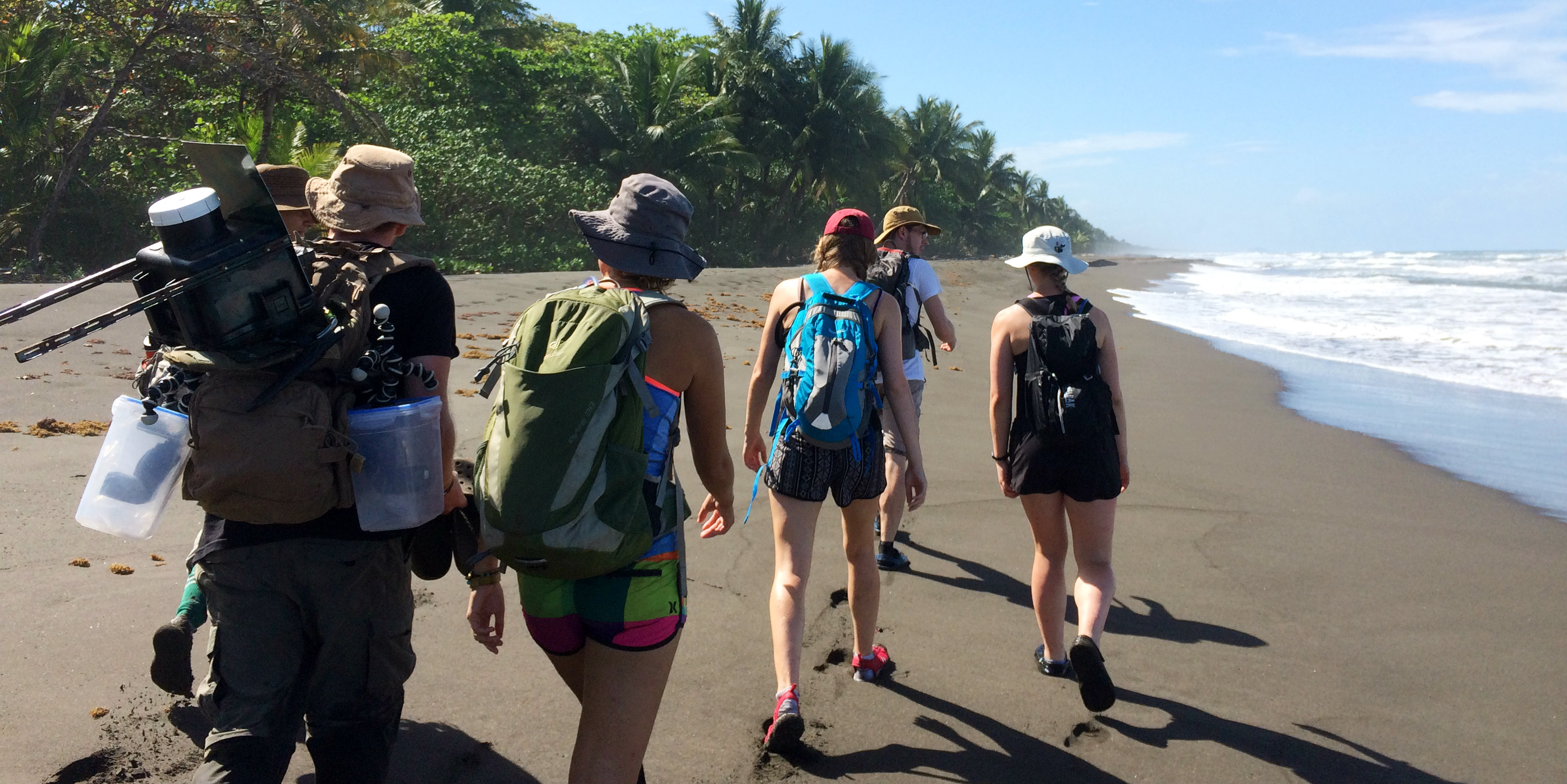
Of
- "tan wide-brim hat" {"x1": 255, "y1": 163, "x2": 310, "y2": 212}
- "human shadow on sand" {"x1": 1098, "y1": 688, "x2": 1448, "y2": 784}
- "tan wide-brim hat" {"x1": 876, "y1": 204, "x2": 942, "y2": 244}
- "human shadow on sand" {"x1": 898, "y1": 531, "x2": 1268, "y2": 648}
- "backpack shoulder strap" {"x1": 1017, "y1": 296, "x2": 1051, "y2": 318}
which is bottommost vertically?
"human shadow on sand" {"x1": 1098, "y1": 688, "x2": 1448, "y2": 784}

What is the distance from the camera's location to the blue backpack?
3.25 meters

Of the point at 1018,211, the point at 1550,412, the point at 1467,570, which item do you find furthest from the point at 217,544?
the point at 1018,211

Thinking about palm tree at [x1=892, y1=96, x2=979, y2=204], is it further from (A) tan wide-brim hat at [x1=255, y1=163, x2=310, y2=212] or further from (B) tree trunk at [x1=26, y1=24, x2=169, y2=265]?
(A) tan wide-brim hat at [x1=255, y1=163, x2=310, y2=212]

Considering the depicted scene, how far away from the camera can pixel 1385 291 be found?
29.5m

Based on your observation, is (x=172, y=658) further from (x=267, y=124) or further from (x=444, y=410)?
(x=267, y=124)

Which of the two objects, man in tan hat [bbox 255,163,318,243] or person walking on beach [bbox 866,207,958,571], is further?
person walking on beach [bbox 866,207,958,571]

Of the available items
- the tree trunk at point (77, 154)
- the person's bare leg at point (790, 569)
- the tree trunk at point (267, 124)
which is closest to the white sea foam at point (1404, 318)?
the person's bare leg at point (790, 569)

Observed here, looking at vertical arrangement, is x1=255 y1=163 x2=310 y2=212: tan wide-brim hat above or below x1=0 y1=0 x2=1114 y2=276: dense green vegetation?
below

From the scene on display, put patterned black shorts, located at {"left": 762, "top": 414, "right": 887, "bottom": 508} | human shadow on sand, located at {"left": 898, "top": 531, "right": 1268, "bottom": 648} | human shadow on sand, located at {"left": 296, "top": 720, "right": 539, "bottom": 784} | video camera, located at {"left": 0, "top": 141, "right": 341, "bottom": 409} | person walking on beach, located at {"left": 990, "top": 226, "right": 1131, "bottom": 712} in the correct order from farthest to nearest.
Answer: human shadow on sand, located at {"left": 898, "top": 531, "right": 1268, "bottom": 648} < person walking on beach, located at {"left": 990, "top": 226, "right": 1131, "bottom": 712} < patterned black shorts, located at {"left": 762, "top": 414, "right": 887, "bottom": 508} < human shadow on sand, located at {"left": 296, "top": 720, "right": 539, "bottom": 784} < video camera, located at {"left": 0, "top": 141, "right": 341, "bottom": 409}

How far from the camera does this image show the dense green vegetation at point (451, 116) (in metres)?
16.9

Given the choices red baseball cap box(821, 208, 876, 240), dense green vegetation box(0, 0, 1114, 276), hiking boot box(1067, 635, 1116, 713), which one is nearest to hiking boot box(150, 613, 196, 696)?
red baseball cap box(821, 208, 876, 240)

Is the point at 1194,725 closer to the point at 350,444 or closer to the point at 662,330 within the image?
the point at 662,330

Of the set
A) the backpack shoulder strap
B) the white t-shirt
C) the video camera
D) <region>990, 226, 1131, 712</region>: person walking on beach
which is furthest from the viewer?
the white t-shirt

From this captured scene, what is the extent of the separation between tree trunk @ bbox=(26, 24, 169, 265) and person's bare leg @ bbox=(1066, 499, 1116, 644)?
18060 millimetres
